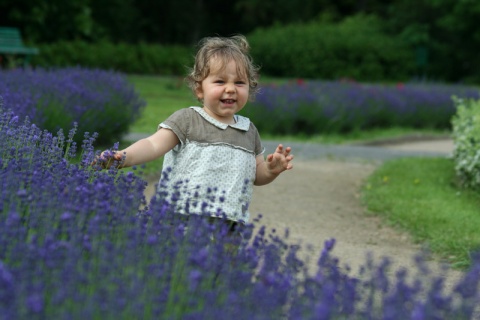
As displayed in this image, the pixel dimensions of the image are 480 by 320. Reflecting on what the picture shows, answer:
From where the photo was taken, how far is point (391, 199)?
8.78 m

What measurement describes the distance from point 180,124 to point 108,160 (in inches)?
19.2

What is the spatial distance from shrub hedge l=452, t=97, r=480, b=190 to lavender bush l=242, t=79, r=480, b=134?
13.6ft

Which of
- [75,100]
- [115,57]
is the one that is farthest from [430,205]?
[115,57]

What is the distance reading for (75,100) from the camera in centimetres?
970

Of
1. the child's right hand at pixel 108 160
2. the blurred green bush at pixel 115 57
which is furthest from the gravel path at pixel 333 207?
the blurred green bush at pixel 115 57

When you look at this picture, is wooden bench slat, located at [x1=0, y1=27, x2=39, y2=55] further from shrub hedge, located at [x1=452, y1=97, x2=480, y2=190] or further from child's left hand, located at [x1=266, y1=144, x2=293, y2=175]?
child's left hand, located at [x1=266, y1=144, x2=293, y2=175]

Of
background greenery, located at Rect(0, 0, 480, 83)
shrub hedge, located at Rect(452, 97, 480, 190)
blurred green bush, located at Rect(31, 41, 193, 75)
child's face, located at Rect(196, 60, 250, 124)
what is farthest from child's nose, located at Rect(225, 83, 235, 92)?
background greenery, located at Rect(0, 0, 480, 83)

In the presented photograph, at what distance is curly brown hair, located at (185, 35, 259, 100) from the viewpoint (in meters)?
4.77

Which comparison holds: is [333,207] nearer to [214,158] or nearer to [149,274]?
[214,158]

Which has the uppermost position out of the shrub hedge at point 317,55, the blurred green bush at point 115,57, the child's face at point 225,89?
the shrub hedge at point 317,55

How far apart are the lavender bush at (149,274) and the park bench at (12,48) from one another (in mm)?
19426

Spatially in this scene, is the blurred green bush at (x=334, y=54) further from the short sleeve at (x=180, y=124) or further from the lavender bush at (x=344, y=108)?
the short sleeve at (x=180, y=124)

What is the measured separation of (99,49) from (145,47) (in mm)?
3291

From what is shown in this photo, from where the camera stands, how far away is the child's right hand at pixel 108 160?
4344 millimetres
